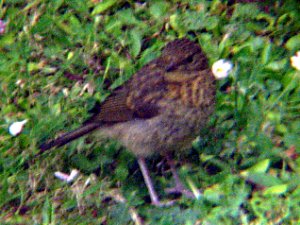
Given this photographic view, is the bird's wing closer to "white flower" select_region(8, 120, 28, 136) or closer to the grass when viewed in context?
the grass

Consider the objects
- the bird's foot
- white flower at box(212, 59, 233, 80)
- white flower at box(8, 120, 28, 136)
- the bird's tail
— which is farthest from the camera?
white flower at box(8, 120, 28, 136)

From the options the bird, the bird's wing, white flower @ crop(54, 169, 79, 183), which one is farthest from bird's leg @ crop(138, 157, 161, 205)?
white flower @ crop(54, 169, 79, 183)

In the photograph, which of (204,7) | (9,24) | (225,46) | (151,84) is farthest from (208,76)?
(9,24)

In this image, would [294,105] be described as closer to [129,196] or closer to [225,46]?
[225,46]

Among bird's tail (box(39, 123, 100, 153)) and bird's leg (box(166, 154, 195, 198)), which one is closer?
bird's leg (box(166, 154, 195, 198))

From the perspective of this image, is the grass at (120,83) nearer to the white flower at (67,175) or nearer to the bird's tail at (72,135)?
the white flower at (67,175)

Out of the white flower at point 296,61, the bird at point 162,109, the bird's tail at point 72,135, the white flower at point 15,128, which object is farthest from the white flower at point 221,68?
the white flower at point 15,128

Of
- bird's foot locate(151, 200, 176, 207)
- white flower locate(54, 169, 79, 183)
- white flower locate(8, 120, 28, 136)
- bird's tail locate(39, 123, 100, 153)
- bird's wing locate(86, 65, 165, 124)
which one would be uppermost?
bird's wing locate(86, 65, 165, 124)
